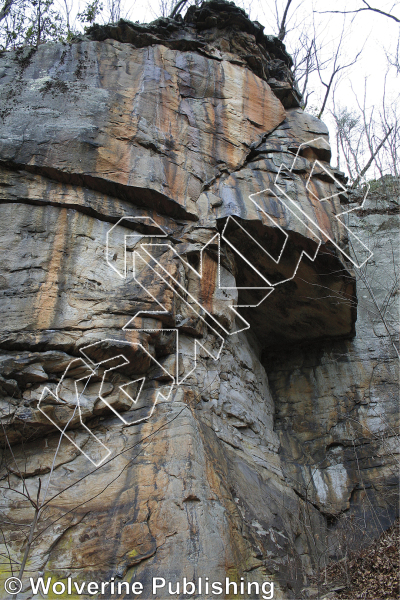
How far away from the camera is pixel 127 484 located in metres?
5.48

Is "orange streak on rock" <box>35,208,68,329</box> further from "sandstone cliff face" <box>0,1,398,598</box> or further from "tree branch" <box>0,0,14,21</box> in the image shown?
"tree branch" <box>0,0,14,21</box>

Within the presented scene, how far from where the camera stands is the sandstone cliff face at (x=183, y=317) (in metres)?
5.41

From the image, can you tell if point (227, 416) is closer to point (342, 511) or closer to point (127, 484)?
point (127, 484)

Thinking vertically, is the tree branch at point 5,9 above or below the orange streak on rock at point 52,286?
above

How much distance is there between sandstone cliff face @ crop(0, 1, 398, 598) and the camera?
5410 millimetres

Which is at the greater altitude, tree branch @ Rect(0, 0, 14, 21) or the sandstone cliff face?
tree branch @ Rect(0, 0, 14, 21)

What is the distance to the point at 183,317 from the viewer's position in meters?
7.01

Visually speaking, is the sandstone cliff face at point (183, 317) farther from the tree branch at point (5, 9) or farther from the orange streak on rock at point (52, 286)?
the tree branch at point (5, 9)

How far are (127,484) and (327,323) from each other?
531 centimetres
